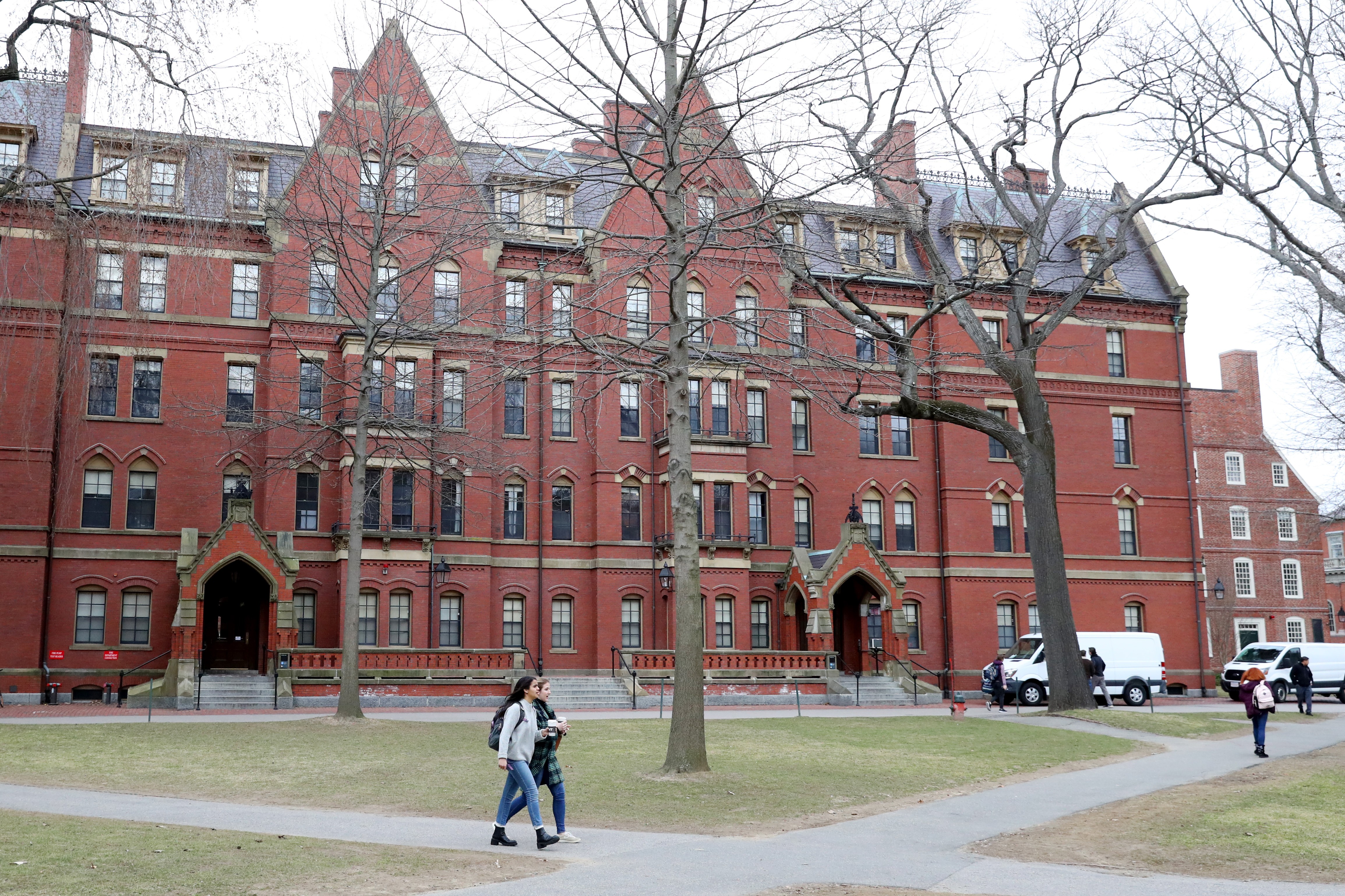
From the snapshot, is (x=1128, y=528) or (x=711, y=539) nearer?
(x=711, y=539)

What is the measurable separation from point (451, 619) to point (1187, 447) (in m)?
28.1

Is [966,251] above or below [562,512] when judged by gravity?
above

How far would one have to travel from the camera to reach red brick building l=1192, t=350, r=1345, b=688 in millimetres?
58094

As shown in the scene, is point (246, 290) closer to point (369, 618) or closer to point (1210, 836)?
point (369, 618)

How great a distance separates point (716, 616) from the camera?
3806 centimetres

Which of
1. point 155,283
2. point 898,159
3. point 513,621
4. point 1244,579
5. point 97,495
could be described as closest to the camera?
point 898,159

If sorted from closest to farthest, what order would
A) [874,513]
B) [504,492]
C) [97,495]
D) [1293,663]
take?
[97,495] < [1293,663] < [504,492] < [874,513]

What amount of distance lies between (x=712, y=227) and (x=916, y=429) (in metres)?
28.5

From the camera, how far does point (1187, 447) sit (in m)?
45.5

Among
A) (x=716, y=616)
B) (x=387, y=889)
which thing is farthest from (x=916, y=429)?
(x=387, y=889)

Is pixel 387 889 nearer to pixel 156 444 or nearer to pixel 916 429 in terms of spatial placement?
pixel 156 444

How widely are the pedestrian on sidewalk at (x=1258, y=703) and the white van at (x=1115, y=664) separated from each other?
518 inches

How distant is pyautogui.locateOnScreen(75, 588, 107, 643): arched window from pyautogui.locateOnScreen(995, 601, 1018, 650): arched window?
93.7ft

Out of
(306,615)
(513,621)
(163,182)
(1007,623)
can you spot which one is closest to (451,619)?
(513,621)
